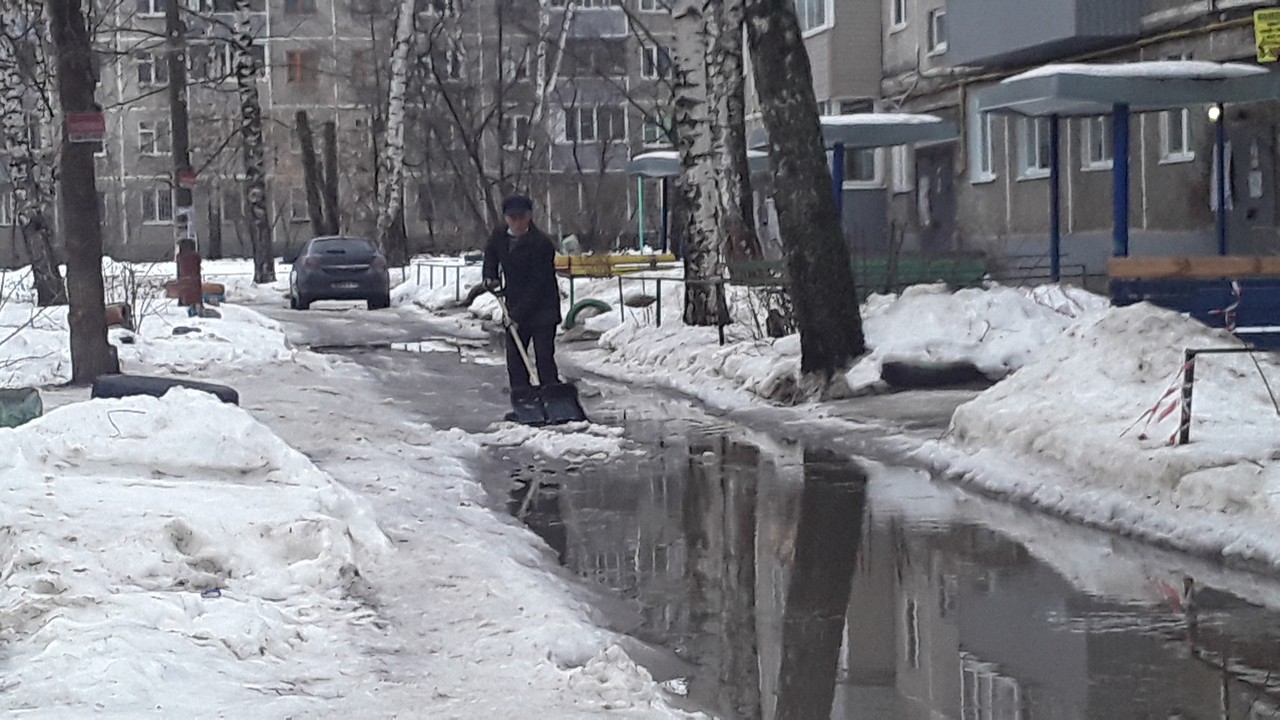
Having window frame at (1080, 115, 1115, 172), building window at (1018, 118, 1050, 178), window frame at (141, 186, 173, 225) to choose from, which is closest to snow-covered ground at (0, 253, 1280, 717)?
window frame at (1080, 115, 1115, 172)

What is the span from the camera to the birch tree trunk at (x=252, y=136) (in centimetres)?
3628

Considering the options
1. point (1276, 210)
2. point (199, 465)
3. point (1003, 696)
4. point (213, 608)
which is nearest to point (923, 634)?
point (1003, 696)

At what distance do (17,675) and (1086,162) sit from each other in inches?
1127

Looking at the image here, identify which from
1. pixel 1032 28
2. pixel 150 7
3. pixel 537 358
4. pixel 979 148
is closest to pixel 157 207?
pixel 150 7

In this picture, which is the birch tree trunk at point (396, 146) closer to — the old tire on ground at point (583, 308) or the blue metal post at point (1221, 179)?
the old tire on ground at point (583, 308)

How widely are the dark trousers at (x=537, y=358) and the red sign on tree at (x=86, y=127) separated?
12.3 feet

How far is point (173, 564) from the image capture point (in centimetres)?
735

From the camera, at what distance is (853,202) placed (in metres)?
42.1

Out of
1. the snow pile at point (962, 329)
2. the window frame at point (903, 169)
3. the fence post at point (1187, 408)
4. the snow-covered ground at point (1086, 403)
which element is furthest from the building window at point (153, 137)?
the fence post at point (1187, 408)

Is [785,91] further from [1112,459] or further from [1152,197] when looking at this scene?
[1152,197]

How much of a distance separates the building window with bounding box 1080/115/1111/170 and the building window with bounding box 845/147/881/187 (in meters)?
10.1

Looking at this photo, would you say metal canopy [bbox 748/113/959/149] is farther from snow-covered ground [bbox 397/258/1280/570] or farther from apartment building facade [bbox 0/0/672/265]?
apartment building facade [bbox 0/0/672/265]

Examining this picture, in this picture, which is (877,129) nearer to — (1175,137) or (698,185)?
(1175,137)

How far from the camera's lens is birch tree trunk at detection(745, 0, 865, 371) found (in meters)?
16.0
